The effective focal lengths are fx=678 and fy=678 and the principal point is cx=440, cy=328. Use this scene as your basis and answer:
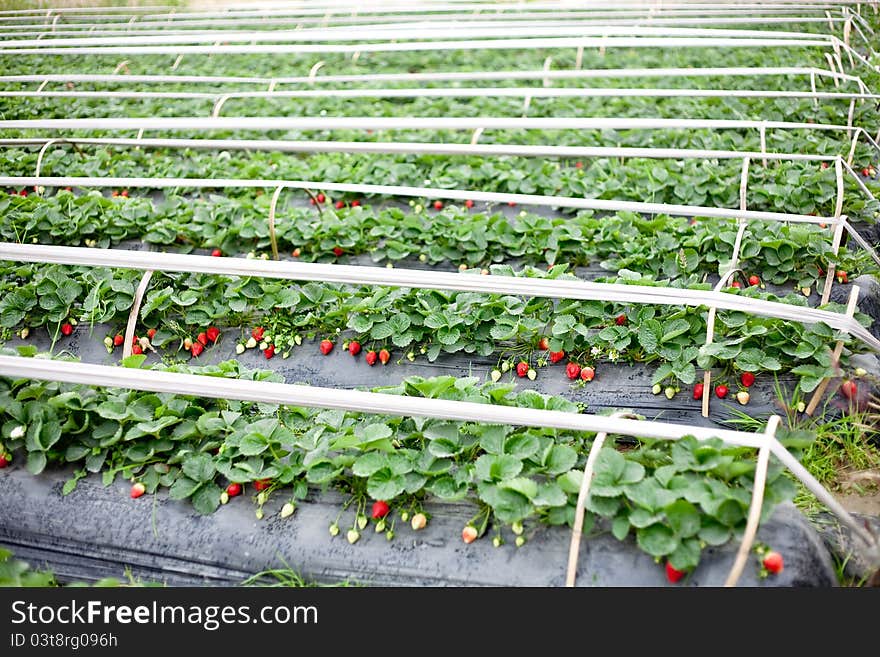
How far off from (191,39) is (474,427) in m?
5.74

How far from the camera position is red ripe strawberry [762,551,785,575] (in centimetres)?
194

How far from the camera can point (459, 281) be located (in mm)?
2770

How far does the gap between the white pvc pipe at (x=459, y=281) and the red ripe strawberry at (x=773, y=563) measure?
0.98m

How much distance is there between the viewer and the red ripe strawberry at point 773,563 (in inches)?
76.2

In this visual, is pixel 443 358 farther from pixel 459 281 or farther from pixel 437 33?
pixel 437 33

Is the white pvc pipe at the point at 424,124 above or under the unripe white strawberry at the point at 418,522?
above

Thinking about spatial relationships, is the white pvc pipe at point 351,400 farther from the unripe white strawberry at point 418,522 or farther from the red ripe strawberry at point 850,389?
the red ripe strawberry at point 850,389

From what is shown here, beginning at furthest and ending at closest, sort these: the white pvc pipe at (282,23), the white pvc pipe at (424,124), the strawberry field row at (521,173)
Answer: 1. the white pvc pipe at (282,23)
2. the white pvc pipe at (424,124)
3. the strawberry field row at (521,173)

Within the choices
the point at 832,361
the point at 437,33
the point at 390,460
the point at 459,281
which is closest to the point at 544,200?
the point at 459,281

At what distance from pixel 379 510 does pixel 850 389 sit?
6.35 ft

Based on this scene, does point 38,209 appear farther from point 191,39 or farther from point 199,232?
point 191,39

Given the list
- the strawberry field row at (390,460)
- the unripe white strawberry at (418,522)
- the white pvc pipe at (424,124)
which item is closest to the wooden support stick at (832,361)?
the strawberry field row at (390,460)

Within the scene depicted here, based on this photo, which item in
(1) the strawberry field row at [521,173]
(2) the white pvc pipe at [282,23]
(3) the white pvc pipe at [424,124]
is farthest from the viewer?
(2) the white pvc pipe at [282,23]
